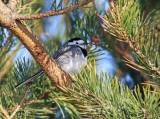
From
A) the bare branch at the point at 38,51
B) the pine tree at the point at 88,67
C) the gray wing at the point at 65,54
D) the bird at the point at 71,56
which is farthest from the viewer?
the gray wing at the point at 65,54

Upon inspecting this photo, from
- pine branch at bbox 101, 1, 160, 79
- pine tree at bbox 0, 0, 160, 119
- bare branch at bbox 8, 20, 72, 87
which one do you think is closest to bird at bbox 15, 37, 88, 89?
pine tree at bbox 0, 0, 160, 119

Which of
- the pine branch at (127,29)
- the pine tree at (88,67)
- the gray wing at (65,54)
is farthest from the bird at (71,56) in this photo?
the pine branch at (127,29)

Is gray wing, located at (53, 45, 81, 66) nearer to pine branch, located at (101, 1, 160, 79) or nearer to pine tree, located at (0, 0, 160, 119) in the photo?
pine tree, located at (0, 0, 160, 119)

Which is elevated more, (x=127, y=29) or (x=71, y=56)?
(x=127, y=29)

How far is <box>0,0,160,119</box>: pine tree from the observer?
39.4 inches

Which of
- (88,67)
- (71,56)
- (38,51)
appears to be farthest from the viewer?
(71,56)

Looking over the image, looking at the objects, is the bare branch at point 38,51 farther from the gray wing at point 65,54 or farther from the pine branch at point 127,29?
the gray wing at point 65,54

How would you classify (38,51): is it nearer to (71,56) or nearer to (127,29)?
(127,29)

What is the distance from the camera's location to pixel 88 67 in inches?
46.4

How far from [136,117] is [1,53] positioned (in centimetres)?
118

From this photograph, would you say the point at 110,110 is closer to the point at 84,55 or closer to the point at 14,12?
the point at 14,12

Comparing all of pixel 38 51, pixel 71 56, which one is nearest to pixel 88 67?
pixel 38 51

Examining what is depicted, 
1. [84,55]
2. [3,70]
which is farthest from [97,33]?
[3,70]

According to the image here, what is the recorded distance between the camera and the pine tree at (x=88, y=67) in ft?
3.28
